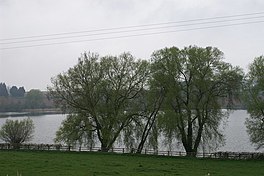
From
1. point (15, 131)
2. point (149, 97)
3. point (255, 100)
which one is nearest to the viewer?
point (255, 100)

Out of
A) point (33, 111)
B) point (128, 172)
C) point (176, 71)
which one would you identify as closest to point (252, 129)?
point (176, 71)

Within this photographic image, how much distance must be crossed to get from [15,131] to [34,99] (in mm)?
84841

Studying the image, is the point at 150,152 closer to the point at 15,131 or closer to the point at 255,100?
the point at 255,100

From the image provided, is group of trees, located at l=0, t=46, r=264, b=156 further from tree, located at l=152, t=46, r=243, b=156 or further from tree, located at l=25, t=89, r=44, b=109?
tree, located at l=25, t=89, r=44, b=109

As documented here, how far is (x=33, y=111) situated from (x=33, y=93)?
16073 millimetres

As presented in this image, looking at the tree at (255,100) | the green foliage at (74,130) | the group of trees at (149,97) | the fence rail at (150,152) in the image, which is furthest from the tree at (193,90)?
the green foliage at (74,130)

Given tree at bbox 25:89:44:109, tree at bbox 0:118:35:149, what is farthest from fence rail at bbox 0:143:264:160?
tree at bbox 25:89:44:109

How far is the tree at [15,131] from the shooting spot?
197ft

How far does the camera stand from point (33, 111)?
507ft

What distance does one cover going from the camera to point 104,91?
45188 millimetres

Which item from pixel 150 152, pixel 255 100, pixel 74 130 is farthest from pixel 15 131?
pixel 255 100

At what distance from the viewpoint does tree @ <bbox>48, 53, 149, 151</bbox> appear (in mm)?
44875

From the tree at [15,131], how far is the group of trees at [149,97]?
18.6 m

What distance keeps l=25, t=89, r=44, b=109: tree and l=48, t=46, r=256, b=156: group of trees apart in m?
96.9
